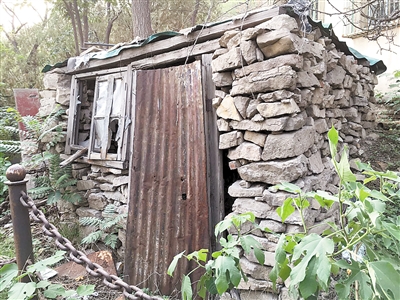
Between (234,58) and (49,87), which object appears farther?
(49,87)

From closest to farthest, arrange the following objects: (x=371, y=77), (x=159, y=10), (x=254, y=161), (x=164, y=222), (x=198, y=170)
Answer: (x=254, y=161) → (x=198, y=170) → (x=164, y=222) → (x=371, y=77) → (x=159, y=10)

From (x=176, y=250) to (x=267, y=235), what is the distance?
3.27 ft

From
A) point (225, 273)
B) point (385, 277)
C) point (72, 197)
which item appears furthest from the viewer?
point (72, 197)

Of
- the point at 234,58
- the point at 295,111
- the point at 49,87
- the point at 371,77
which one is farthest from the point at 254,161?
the point at 49,87

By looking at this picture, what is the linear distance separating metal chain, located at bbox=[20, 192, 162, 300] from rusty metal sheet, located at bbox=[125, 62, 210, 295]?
133 centimetres

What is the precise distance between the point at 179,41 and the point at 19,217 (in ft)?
7.35

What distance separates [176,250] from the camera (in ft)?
9.48

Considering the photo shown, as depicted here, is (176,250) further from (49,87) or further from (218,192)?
(49,87)

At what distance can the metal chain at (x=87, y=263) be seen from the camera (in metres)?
1.40

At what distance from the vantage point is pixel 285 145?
2262 millimetres

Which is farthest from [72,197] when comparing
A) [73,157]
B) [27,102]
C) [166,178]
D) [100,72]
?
[27,102]

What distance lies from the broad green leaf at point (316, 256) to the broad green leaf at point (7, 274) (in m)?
1.24

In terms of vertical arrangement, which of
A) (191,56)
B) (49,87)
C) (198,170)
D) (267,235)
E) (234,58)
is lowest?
(267,235)

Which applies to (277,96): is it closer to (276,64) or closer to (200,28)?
(276,64)
